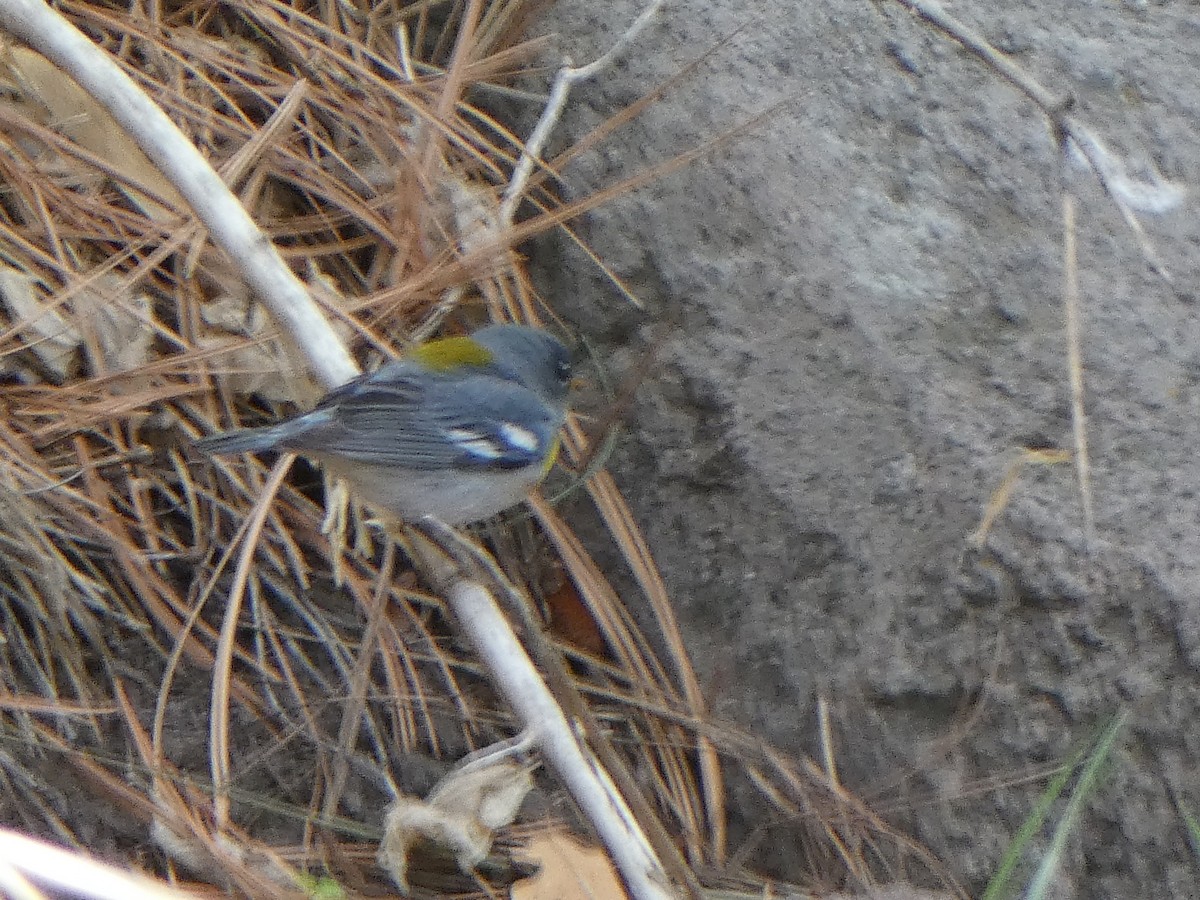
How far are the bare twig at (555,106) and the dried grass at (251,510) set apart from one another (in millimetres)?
73

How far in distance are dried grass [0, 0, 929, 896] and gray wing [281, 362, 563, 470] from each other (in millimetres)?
140

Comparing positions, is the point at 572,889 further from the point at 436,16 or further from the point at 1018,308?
the point at 436,16

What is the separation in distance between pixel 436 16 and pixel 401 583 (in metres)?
1.69

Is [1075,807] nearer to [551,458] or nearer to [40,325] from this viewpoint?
[551,458]

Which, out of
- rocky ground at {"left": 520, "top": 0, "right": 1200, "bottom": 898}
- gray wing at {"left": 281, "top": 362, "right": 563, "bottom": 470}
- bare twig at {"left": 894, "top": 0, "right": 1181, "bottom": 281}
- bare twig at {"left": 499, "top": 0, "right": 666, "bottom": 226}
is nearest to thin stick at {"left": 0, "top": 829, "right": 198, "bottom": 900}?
gray wing at {"left": 281, "top": 362, "right": 563, "bottom": 470}

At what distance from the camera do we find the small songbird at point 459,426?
2898 mm

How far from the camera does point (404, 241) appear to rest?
3.18m

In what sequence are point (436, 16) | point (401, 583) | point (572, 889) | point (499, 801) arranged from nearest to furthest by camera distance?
1. point (572, 889)
2. point (499, 801)
3. point (401, 583)
4. point (436, 16)

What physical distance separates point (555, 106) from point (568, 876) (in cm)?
195

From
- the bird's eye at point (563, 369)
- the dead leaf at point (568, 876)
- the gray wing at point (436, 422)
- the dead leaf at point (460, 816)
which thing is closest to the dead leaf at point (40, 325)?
the gray wing at point (436, 422)

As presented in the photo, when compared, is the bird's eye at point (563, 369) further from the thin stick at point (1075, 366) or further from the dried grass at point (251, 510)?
the thin stick at point (1075, 366)

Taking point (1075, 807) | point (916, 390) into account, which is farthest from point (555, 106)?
point (1075, 807)

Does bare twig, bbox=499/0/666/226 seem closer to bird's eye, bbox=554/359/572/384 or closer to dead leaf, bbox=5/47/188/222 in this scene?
bird's eye, bbox=554/359/572/384

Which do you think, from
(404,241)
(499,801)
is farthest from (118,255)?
(499,801)
